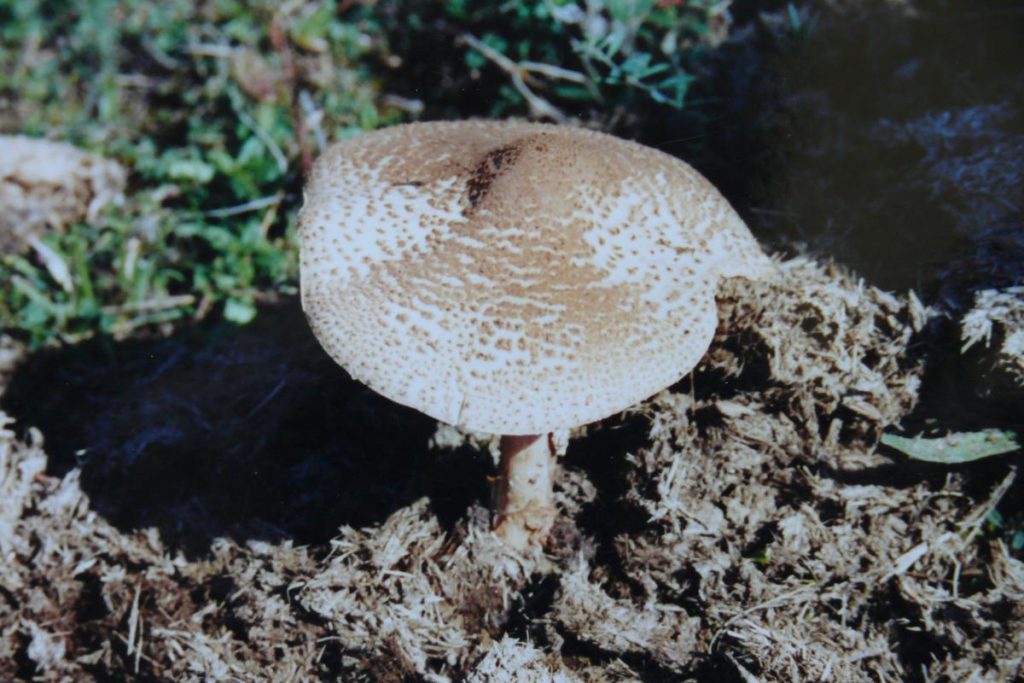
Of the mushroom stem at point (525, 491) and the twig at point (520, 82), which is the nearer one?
the mushroom stem at point (525, 491)

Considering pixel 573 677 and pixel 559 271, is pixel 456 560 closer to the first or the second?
pixel 573 677

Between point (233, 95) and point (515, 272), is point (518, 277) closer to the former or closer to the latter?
point (515, 272)

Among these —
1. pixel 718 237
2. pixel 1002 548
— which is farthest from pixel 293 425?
pixel 1002 548

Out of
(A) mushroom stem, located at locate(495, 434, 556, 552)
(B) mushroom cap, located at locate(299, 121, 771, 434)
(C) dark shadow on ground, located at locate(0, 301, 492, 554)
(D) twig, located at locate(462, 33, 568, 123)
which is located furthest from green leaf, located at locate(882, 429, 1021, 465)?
(D) twig, located at locate(462, 33, 568, 123)

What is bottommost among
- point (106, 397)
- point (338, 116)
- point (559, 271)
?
point (106, 397)

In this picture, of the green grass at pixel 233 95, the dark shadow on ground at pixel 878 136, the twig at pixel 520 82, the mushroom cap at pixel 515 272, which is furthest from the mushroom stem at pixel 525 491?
the twig at pixel 520 82

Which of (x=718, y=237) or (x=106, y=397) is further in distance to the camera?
(x=106, y=397)

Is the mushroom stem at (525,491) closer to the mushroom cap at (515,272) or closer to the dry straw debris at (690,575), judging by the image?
the dry straw debris at (690,575)

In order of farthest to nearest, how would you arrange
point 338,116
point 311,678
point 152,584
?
1. point 338,116
2. point 152,584
3. point 311,678
